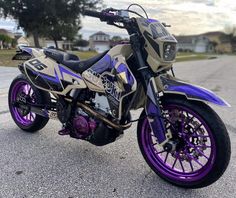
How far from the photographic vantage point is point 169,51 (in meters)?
2.57

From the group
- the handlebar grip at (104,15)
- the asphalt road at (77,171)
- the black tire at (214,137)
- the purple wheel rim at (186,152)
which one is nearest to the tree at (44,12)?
the asphalt road at (77,171)

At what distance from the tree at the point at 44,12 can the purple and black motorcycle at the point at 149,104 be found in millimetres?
24090

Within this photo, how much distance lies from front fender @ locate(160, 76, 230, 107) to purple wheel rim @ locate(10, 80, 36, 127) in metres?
2.01

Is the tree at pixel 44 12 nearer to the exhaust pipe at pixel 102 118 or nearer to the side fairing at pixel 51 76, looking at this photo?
the side fairing at pixel 51 76

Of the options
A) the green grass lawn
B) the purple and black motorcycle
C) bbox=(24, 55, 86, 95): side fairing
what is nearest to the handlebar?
the purple and black motorcycle

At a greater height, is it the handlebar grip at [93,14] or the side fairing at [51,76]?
the handlebar grip at [93,14]

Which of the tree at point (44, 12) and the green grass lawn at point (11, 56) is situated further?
the tree at point (44, 12)

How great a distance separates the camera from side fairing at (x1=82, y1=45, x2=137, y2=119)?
8.63ft

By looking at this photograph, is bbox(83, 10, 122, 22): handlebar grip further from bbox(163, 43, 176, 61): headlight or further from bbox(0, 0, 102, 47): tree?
bbox(0, 0, 102, 47): tree

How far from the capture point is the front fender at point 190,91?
2381mm

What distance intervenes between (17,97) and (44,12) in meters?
24.5

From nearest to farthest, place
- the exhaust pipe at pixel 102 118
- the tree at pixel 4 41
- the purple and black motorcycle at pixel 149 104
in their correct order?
the purple and black motorcycle at pixel 149 104 < the exhaust pipe at pixel 102 118 < the tree at pixel 4 41

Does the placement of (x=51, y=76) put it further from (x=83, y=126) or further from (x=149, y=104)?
(x=149, y=104)

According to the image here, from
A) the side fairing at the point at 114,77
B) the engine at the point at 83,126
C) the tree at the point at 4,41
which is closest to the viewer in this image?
the side fairing at the point at 114,77
